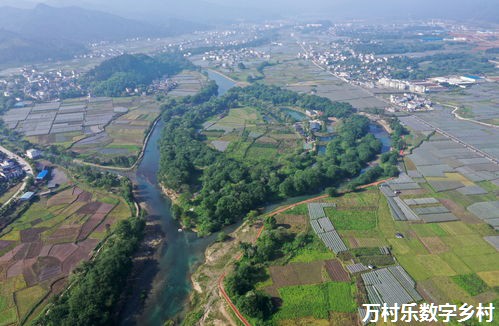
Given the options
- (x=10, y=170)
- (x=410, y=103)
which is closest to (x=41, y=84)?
(x=10, y=170)

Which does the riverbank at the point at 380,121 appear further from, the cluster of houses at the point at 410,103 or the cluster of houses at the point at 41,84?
the cluster of houses at the point at 41,84

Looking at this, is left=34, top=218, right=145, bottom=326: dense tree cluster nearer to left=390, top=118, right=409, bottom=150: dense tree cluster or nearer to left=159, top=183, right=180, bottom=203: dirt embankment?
left=159, top=183, right=180, bottom=203: dirt embankment

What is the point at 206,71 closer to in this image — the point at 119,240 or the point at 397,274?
the point at 119,240

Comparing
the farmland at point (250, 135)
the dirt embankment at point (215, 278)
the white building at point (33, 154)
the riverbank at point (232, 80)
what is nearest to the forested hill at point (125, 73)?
the riverbank at point (232, 80)

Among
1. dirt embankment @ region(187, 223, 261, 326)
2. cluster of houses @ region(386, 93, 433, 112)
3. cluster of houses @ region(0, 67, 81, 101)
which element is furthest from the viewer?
cluster of houses @ region(0, 67, 81, 101)

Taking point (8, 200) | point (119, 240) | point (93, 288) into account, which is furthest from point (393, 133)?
point (8, 200)

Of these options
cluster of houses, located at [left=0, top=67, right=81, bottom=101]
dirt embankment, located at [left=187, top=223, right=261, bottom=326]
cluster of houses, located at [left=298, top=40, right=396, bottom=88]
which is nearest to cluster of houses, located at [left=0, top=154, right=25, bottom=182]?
dirt embankment, located at [left=187, top=223, right=261, bottom=326]
